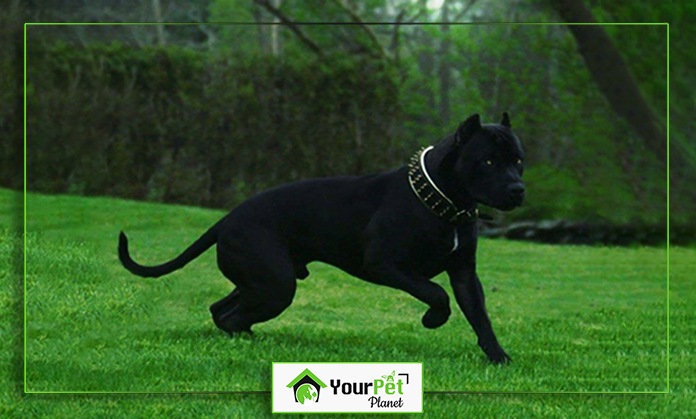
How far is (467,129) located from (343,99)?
1.45 meters

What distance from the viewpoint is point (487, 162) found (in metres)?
5.09

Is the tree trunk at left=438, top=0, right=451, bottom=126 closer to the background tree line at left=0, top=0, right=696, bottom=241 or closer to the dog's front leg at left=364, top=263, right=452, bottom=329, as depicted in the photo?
the background tree line at left=0, top=0, right=696, bottom=241

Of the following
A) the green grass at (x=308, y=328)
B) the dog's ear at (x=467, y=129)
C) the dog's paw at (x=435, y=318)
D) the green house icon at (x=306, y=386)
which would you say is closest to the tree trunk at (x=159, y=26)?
the green grass at (x=308, y=328)

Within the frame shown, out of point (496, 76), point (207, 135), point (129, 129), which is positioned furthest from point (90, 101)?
point (496, 76)

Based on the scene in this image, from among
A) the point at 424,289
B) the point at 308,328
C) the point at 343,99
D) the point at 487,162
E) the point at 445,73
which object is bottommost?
the point at 308,328

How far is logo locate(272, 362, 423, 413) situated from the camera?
17.0 ft

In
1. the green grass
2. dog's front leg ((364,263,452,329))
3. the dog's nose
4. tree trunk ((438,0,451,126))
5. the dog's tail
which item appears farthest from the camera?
tree trunk ((438,0,451,126))

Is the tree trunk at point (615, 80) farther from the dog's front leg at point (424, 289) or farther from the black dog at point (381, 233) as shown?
the dog's front leg at point (424, 289)

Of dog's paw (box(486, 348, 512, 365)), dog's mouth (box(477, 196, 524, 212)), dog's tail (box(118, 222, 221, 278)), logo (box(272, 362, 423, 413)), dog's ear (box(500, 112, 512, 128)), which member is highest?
dog's ear (box(500, 112, 512, 128))

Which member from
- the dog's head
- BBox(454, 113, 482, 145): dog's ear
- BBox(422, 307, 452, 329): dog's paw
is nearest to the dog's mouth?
the dog's head

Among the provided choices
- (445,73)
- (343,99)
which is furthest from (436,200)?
(343,99)

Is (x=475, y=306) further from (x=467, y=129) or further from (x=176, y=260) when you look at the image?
(x=176, y=260)

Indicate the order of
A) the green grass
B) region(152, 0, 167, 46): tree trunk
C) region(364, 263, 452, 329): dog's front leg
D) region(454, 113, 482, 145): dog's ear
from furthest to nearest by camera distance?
region(152, 0, 167, 46): tree trunk
the green grass
region(364, 263, 452, 329): dog's front leg
region(454, 113, 482, 145): dog's ear

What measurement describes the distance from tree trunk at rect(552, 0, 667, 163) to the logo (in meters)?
2.14
